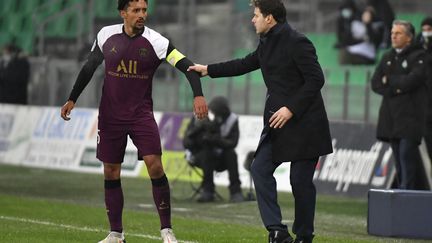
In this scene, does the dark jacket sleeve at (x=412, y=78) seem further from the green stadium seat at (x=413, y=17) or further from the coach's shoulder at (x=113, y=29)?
the green stadium seat at (x=413, y=17)

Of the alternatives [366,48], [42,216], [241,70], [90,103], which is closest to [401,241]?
[241,70]

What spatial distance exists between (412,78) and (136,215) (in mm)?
3537

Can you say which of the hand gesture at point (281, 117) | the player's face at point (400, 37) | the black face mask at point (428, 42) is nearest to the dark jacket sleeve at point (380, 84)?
the player's face at point (400, 37)

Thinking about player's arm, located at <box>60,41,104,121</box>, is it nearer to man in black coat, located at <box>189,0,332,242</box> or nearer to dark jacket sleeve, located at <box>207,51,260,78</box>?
dark jacket sleeve, located at <box>207,51,260,78</box>

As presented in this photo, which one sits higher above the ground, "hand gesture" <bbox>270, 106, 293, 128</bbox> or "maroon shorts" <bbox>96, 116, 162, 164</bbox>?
"hand gesture" <bbox>270, 106, 293, 128</bbox>

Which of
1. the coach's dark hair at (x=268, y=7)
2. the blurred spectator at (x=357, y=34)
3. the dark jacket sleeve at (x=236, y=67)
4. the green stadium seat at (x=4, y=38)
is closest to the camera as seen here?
the coach's dark hair at (x=268, y=7)

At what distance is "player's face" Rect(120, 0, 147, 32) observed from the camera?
1047cm

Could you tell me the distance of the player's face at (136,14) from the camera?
34.3 ft

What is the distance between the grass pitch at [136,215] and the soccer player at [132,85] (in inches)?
42.7

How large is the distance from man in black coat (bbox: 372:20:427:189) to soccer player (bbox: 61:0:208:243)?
5306 millimetres

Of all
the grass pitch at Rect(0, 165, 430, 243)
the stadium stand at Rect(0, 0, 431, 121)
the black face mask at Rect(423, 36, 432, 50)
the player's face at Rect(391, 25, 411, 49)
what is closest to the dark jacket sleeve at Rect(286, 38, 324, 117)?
the grass pitch at Rect(0, 165, 430, 243)

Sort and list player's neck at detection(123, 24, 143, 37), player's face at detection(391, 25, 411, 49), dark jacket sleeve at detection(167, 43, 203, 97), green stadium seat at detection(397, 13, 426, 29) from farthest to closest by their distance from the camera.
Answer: green stadium seat at detection(397, 13, 426, 29) < player's face at detection(391, 25, 411, 49) < player's neck at detection(123, 24, 143, 37) < dark jacket sleeve at detection(167, 43, 203, 97)

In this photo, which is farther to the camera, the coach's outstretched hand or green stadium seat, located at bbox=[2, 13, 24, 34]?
green stadium seat, located at bbox=[2, 13, 24, 34]

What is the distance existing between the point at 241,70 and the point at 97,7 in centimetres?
1942
